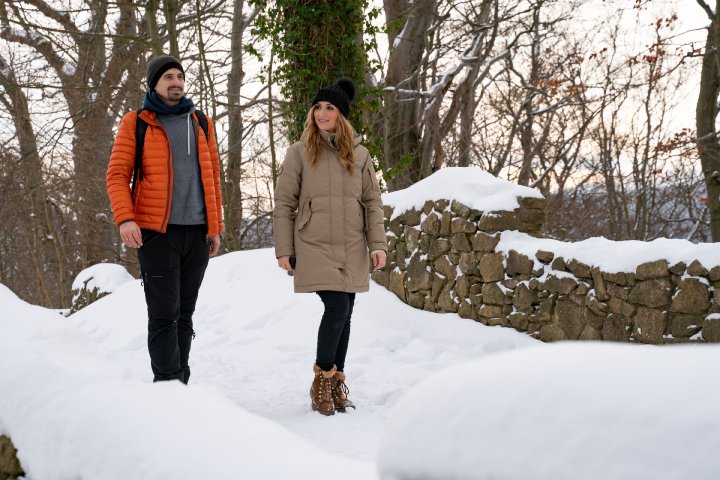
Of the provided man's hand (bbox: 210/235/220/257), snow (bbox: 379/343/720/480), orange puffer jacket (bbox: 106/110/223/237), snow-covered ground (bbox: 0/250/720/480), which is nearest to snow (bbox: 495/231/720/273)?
snow-covered ground (bbox: 0/250/720/480)

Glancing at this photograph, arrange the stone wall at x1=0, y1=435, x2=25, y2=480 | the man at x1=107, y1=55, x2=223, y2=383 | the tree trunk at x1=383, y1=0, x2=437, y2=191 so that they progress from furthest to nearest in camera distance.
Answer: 1. the tree trunk at x1=383, y1=0, x2=437, y2=191
2. the man at x1=107, y1=55, x2=223, y2=383
3. the stone wall at x1=0, y1=435, x2=25, y2=480

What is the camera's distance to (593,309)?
4477 millimetres

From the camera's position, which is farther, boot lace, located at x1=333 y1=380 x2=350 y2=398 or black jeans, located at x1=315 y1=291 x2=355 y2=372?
boot lace, located at x1=333 y1=380 x2=350 y2=398

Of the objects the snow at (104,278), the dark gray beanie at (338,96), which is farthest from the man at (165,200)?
the snow at (104,278)

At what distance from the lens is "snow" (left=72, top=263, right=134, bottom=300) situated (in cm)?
866

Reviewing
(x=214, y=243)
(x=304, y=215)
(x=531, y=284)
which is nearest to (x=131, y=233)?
(x=214, y=243)

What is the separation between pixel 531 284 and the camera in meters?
4.89

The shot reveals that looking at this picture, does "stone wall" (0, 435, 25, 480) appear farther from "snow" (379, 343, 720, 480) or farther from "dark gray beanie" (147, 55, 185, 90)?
"dark gray beanie" (147, 55, 185, 90)

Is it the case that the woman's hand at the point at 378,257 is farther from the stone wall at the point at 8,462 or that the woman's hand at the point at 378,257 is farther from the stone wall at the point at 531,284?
the stone wall at the point at 8,462

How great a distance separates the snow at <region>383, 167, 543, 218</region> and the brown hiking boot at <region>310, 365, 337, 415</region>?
7.85 feet

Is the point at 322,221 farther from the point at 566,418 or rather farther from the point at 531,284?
the point at 566,418

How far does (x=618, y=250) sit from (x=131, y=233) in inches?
129

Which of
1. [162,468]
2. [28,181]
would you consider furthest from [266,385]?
[28,181]

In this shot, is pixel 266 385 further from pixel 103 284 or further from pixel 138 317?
pixel 103 284
